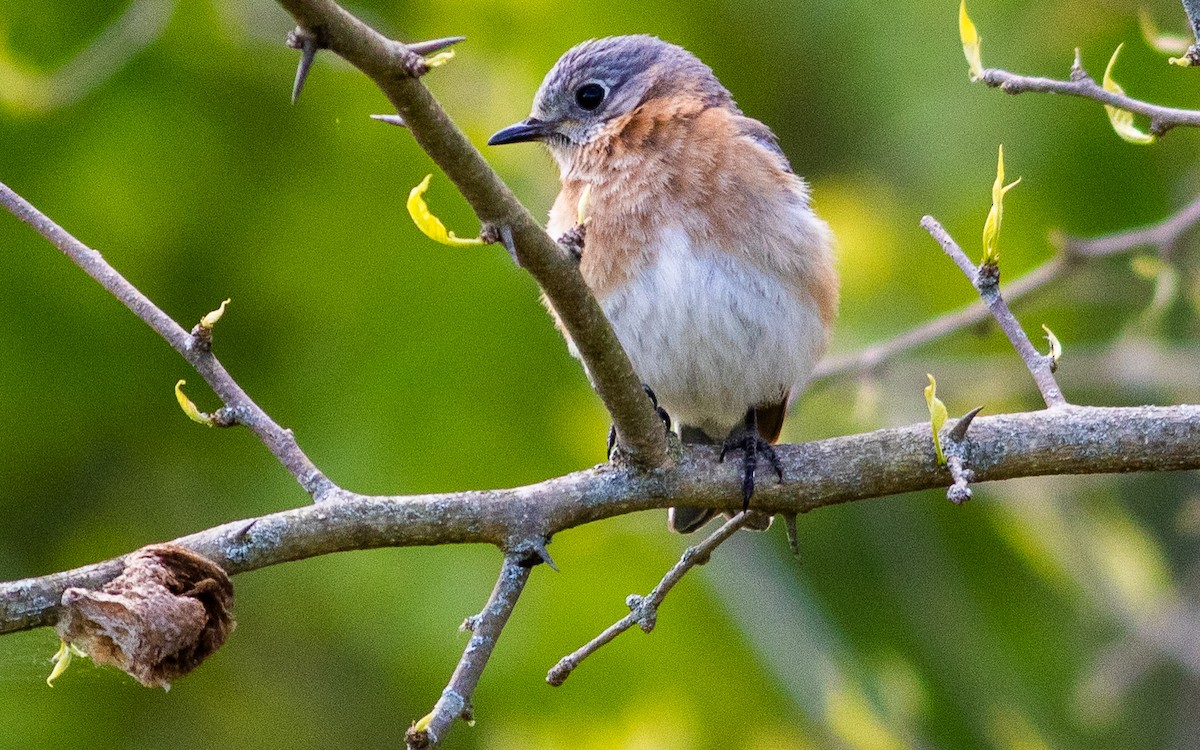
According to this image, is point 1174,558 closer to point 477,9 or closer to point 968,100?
point 968,100

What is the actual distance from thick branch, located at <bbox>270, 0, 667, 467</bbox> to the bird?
1.05m

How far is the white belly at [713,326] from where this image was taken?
4266mm

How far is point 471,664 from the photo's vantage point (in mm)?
2703

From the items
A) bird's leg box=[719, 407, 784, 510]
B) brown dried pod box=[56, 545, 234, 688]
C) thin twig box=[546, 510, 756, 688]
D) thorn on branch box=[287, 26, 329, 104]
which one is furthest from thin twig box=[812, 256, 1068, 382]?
thorn on branch box=[287, 26, 329, 104]

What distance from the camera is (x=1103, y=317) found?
688cm

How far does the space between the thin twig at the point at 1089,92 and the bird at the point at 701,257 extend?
1.49m

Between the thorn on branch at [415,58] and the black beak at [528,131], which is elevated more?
the black beak at [528,131]

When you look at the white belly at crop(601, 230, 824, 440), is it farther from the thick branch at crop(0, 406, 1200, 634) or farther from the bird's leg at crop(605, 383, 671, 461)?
the thick branch at crop(0, 406, 1200, 634)

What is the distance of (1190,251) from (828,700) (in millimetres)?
2243

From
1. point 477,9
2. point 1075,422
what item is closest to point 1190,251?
point 1075,422

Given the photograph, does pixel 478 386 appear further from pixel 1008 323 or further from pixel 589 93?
pixel 1008 323

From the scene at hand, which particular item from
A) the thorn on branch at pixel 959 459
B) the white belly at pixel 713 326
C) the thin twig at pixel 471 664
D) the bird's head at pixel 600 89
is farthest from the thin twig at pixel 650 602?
the bird's head at pixel 600 89

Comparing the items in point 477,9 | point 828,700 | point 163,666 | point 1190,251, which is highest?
point 477,9

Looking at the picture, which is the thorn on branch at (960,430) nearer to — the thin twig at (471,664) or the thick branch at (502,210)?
the thick branch at (502,210)
